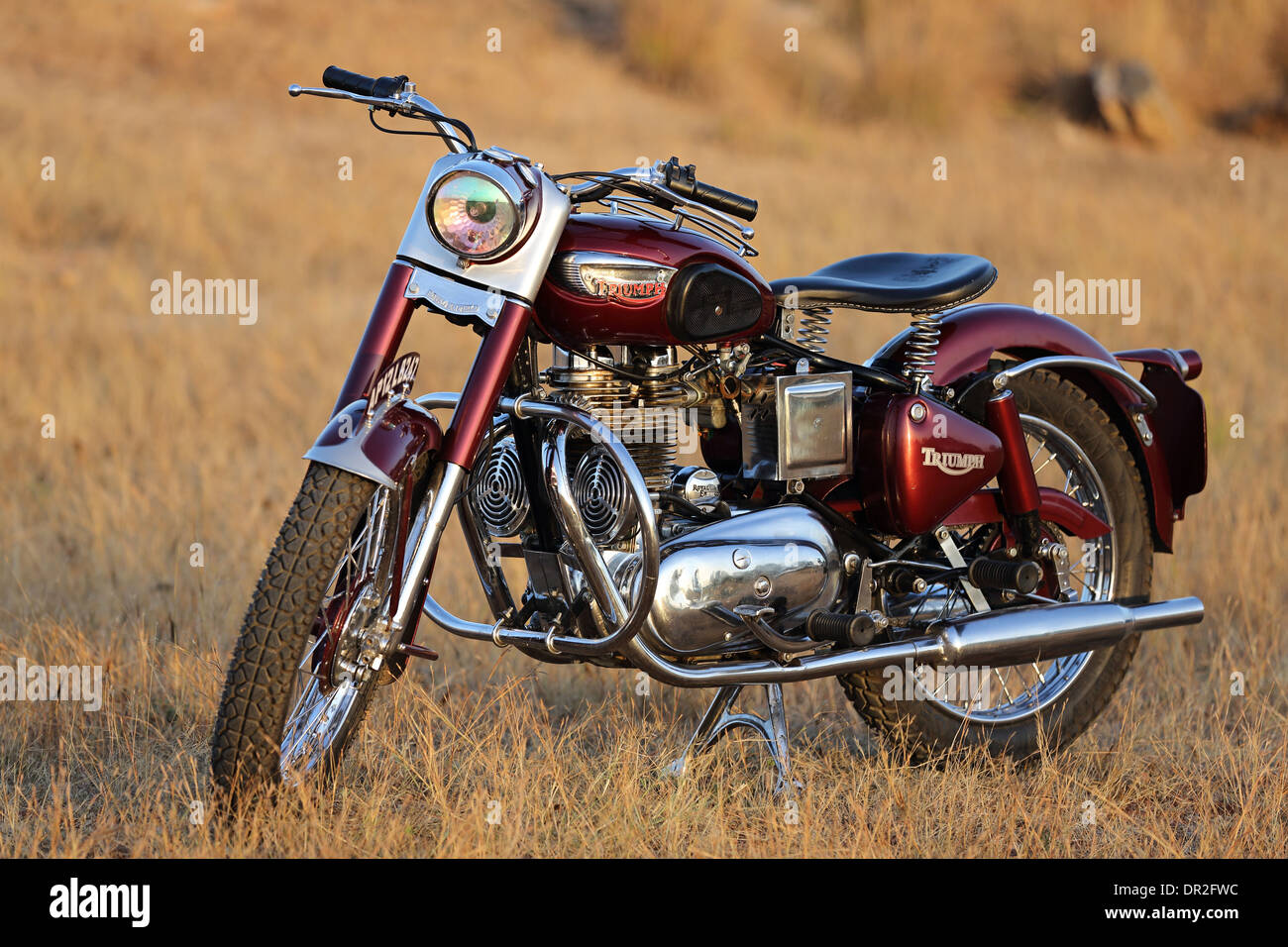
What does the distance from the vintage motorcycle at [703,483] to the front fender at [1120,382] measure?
11 mm

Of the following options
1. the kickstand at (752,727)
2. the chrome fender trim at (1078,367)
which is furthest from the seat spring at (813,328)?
the kickstand at (752,727)

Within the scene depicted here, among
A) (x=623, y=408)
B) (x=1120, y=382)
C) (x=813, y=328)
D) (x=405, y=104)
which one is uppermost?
(x=405, y=104)

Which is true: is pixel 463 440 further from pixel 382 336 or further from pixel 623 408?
pixel 623 408

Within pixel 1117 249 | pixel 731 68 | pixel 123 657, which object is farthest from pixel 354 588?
pixel 731 68

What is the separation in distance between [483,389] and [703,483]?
0.67m

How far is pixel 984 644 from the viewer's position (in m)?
3.83

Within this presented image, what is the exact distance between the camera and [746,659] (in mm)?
3680

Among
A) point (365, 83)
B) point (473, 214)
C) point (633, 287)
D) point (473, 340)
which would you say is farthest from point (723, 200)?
point (473, 340)

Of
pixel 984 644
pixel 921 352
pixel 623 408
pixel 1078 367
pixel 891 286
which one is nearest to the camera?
pixel 623 408

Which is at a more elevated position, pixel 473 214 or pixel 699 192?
pixel 699 192

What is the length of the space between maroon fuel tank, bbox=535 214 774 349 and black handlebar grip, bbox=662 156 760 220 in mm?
97

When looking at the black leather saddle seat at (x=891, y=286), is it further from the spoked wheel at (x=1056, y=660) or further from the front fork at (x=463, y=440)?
the front fork at (x=463, y=440)

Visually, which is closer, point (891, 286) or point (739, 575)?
point (739, 575)
